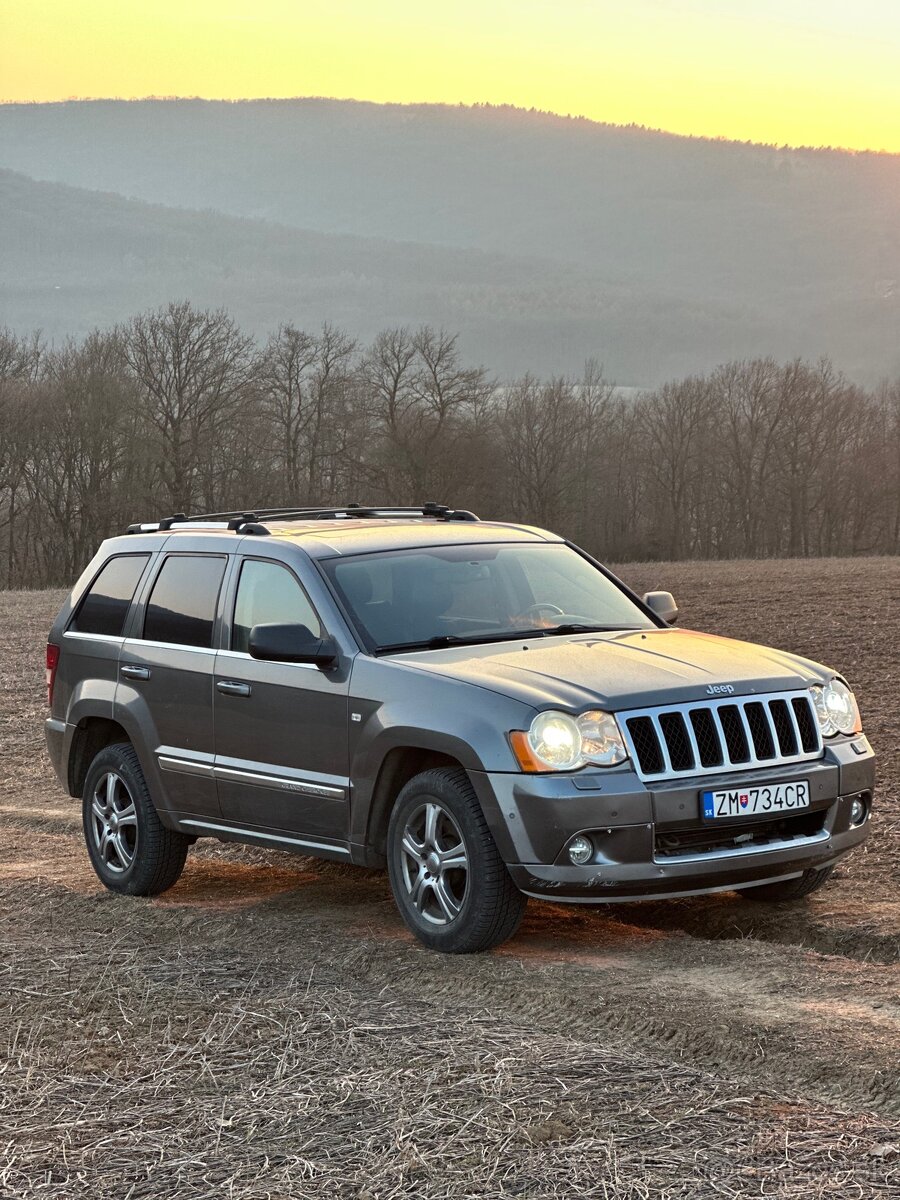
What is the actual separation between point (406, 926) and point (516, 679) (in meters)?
1.34

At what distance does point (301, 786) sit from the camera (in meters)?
7.35

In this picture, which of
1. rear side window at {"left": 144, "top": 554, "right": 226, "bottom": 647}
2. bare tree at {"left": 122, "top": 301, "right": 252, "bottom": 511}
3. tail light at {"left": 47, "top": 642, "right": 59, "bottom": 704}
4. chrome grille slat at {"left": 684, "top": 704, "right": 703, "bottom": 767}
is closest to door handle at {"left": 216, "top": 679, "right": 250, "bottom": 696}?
rear side window at {"left": 144, "top": 554, "right": 226, "bottom": 647}

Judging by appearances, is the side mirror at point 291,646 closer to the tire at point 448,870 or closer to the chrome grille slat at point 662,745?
the tire at point 448,870

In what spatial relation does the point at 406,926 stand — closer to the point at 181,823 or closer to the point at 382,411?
the point at 181,823

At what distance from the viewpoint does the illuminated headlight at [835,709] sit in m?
6.96

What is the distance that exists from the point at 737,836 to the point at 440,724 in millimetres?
1318

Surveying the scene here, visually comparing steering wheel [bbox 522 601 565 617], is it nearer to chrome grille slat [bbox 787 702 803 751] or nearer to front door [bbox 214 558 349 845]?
front door [bbox 214 558 349 845]

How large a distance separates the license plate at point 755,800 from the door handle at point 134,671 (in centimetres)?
334

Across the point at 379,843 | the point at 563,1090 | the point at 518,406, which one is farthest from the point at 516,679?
the point at 518,406

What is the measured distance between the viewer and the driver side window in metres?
7.61

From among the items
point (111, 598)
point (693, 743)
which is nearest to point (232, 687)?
point (111, 598)

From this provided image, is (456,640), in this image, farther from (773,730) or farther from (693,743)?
(773,730)

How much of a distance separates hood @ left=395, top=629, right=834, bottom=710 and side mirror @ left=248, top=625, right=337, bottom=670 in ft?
1.21

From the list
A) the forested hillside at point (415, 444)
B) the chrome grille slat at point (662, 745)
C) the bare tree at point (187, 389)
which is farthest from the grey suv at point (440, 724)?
the bare tree at point (187, 389)
